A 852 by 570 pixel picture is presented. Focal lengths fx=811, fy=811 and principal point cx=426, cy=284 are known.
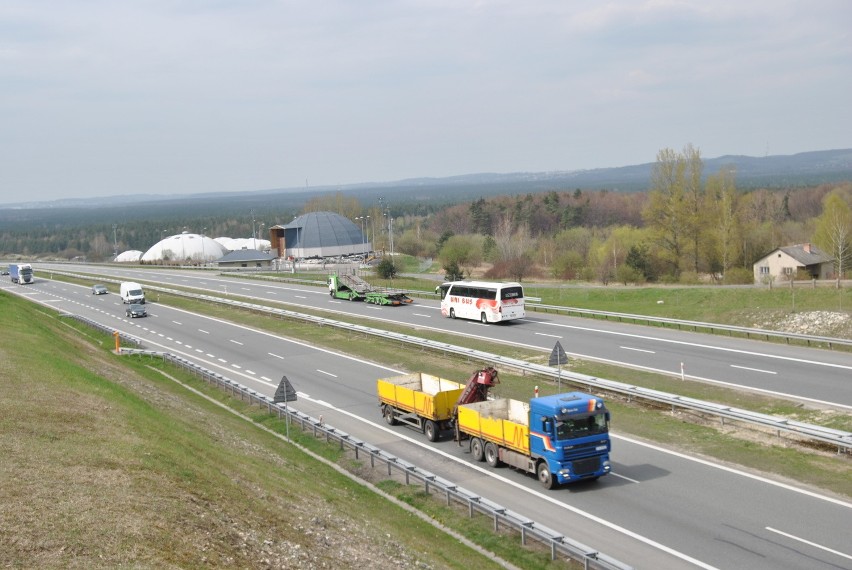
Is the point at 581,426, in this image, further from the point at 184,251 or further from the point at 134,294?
the point at 184,251

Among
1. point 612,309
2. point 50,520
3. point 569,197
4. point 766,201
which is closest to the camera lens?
point 50,520

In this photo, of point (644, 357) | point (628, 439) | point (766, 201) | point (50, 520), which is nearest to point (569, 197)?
point (766, 201)

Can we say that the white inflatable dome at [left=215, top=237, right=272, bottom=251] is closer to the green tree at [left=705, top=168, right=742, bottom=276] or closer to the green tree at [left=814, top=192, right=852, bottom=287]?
the green tree at [left=705, top=168, right=742, bottom=276]

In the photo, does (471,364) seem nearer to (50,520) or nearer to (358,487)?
(358,487)

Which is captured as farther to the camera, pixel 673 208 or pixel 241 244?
pixel 241 244

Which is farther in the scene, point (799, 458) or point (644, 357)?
point (644, 357)

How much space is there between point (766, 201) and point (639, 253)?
228ft

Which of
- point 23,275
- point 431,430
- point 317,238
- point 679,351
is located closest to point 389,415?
point 431,430

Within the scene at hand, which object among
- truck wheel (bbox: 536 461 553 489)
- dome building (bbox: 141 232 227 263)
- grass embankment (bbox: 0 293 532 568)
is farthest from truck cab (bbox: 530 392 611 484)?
dome building (bbox: 141 232 227 263)

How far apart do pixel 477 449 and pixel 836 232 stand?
55.8m

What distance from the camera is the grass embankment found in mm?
13438

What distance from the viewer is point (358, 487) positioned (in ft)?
71.5

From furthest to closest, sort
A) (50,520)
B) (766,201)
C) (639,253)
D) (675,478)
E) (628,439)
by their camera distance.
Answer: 1. (766,201)
2. (639,253)
3. (628,439)
4. (675,478)
5. (50,520)

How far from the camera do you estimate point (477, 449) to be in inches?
938
